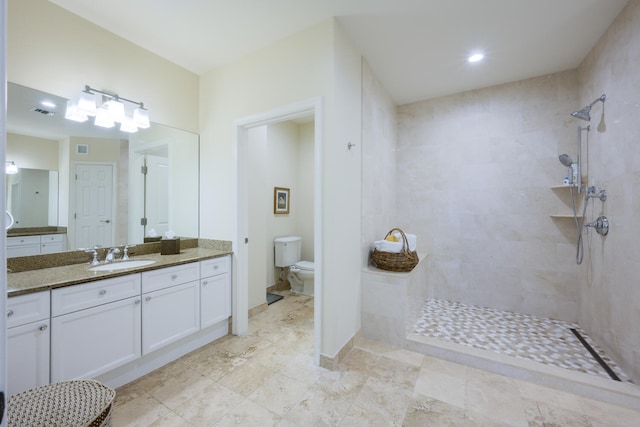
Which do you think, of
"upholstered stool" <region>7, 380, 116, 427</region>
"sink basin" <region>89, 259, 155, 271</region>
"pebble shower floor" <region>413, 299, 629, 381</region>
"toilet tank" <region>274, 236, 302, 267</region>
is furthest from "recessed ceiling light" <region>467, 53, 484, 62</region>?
"upholstered stool" <region>7, 380, 116, 427</region>

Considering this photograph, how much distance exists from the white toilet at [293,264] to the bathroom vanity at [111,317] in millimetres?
1331

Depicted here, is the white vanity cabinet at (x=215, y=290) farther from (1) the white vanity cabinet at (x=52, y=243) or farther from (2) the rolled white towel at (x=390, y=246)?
(2) the rolled white towel at (x=390, y=246)

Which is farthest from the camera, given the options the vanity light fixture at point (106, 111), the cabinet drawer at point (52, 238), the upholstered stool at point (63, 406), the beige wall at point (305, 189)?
the beige wall at point (305, 189)

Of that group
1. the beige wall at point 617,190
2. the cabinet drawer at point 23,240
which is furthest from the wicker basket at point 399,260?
the cabinet drawer at point 23,240

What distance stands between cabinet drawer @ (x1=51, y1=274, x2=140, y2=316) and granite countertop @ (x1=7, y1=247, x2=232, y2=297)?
1.4 inches

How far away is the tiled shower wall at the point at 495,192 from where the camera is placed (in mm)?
2760

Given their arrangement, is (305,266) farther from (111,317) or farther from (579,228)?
(579,228)

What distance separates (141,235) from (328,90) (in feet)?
6.94

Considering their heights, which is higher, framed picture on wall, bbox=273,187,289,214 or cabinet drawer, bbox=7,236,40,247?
framed picture on wall, bbox=273,187,289,214

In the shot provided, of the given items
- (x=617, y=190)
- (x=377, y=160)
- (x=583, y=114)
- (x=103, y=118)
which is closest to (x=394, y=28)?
(x=377, y=160)

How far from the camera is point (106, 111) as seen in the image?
6.93ft

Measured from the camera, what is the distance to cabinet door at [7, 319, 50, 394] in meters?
1.32

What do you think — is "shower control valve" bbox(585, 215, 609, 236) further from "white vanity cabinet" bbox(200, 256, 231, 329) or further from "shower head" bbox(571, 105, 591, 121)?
"white vanity cabinet" bbox(200, 256, 231, 329)

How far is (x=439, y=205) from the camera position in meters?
3.37
